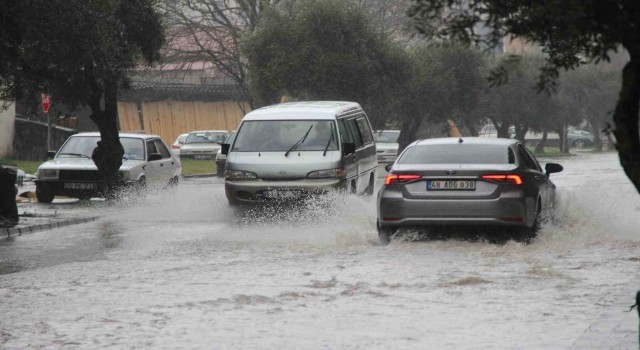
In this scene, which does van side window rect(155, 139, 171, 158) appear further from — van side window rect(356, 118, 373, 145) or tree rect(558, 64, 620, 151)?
tree rect(558, 64, 620, 151)

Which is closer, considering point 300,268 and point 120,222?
point 300,268

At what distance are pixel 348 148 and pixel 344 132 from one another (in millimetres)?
657

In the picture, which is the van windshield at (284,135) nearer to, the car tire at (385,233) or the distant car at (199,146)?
the car tire at (385,233)

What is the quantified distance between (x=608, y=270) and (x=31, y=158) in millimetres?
36220

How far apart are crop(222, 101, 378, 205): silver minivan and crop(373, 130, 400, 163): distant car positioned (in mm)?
22314

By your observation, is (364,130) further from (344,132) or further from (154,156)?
(154,156)

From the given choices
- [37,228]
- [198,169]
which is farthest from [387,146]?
[37,228]

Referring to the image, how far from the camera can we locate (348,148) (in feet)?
65.8

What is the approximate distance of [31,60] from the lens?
21250 millimetres

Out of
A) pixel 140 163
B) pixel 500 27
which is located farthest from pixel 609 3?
pixel 140 163

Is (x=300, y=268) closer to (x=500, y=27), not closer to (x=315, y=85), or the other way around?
(x=500, y=27)

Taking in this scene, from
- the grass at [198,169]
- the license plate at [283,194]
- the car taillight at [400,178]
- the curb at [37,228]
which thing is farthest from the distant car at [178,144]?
the car taillight at [400,178]

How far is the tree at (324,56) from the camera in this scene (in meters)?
42.1

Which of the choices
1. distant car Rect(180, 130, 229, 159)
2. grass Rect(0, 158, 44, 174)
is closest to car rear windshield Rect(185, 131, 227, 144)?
distant car Rect(180, 130, 229, 159)
